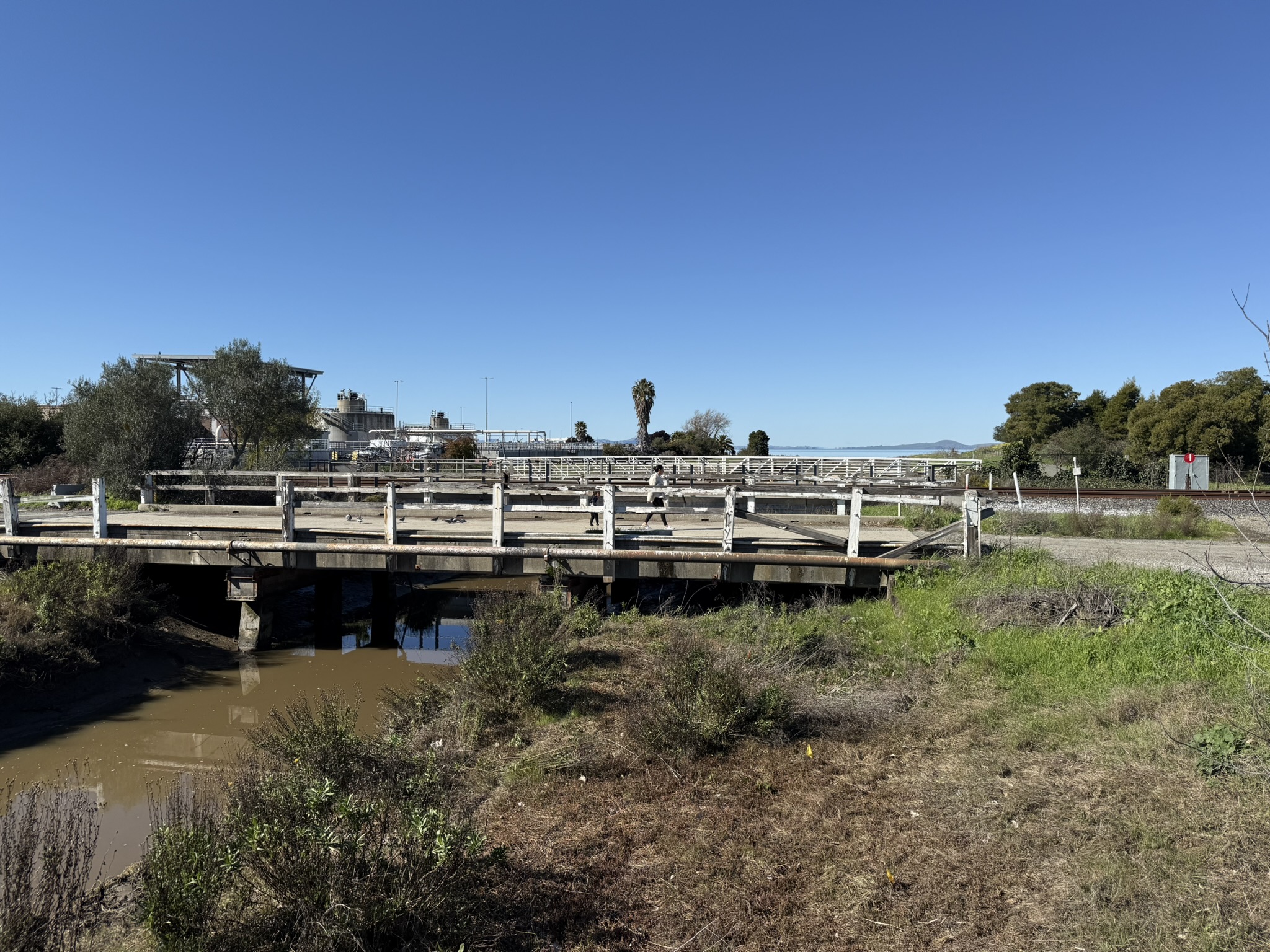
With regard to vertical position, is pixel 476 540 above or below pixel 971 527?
below

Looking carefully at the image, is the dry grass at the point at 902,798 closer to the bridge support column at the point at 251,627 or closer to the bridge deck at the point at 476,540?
the bridge deck at the point at 476,540

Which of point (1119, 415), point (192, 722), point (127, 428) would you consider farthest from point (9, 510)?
point (1119, 415)

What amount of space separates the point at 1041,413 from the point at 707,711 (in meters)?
60.5

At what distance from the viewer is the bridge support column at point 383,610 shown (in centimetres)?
1376

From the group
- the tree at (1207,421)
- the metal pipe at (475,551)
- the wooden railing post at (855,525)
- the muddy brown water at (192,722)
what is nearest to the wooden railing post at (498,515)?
the metal pipe at (475,551)

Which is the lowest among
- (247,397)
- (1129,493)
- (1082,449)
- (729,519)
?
(1129,493)

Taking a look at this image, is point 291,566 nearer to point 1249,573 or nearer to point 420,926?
point 420,926

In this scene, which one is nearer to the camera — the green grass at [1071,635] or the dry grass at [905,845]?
the dry grass at [905,845]

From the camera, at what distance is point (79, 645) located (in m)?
10.8

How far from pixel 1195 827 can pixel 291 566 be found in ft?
38.6

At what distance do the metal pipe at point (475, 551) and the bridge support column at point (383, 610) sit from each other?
131 centimetres

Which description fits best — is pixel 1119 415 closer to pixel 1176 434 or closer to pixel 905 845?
pixel 1176 434

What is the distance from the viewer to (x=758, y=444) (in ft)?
173

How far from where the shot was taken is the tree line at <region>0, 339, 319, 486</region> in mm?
24234
